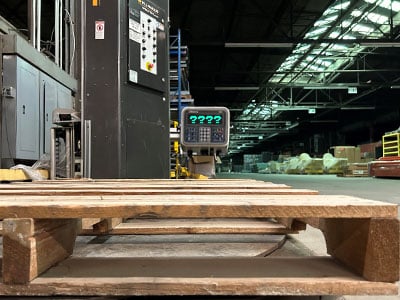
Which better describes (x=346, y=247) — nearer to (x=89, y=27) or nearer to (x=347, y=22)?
(x=89, y=27)

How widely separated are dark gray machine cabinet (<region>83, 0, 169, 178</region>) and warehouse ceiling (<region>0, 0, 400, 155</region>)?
4.23 metres

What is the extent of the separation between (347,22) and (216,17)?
11.2 ft

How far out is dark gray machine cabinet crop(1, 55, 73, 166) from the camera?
4.44m

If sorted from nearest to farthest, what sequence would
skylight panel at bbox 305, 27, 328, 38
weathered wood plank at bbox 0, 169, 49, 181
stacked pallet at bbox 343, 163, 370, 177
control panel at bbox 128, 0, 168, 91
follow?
weathered wood plank at bbox 0, 169, 49, 181, control panel at bbox 128, 0, 168, 91, skylight panel at bbox 305, 27, 328, 38, stacked pallet at bbox 343, 163, 370, 177

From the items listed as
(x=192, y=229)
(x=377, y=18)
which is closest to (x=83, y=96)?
(x=192, y=229)

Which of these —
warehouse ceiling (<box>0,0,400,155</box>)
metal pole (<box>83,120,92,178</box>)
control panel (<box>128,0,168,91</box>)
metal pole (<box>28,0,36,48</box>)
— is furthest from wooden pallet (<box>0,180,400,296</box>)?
warehouse ceiling (<box>0,0,400,155</box>)

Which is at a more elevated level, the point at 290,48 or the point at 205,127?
the point at 290,48

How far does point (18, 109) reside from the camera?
179 inches

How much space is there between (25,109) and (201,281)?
4.37 metres

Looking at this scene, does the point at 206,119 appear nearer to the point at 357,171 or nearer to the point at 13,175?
the point at 13,175

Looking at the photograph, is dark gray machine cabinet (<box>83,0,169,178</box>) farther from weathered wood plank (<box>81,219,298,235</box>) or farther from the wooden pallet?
the wooden pallet

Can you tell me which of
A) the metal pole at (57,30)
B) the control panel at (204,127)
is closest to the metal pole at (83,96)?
the control panel at (204,127)

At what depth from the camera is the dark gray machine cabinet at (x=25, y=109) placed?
4.44 m

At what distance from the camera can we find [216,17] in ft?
30.7
